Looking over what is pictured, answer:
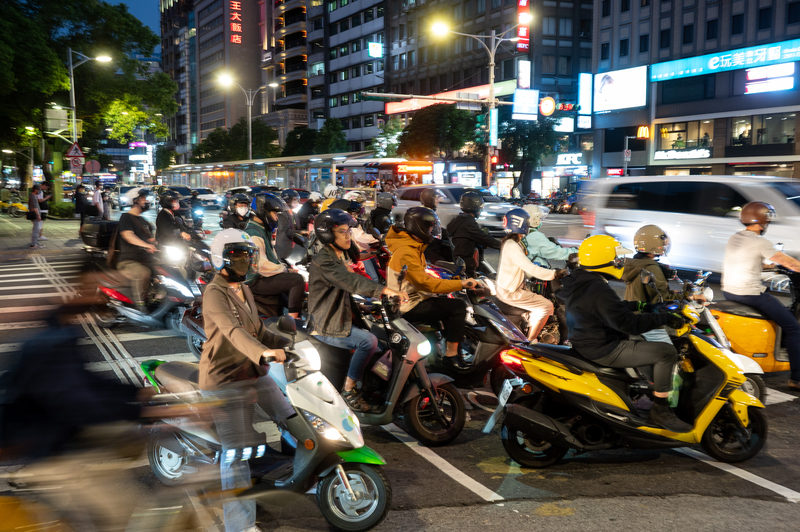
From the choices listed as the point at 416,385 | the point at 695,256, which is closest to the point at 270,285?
the point at 416,385

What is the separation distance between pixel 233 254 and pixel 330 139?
73668 millimetres

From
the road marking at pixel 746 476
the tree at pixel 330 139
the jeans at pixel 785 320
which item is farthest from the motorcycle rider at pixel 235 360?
the tree at pixel 330 139

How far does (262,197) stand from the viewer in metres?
8.98

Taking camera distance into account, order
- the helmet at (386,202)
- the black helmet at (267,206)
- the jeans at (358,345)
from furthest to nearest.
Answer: the helmet at (386,202) → the black helmet at (267,206) → the jeans at (358,345)

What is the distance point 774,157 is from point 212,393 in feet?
156

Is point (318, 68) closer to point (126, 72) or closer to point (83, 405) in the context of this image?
point (126, 72)

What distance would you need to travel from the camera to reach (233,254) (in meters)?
3.65

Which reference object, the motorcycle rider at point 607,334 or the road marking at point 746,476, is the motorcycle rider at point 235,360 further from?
the road marking at point 746,476

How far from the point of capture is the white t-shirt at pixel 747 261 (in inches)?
239

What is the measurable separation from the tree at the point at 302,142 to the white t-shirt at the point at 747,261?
73.1 meters

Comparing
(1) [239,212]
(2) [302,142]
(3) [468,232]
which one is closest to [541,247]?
(3) [468,232]

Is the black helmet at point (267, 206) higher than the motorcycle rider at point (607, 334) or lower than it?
higher

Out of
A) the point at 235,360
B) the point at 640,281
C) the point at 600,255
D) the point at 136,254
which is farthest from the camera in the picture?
the point at 136,254

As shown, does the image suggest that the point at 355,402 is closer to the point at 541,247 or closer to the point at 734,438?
the point at 734,438
